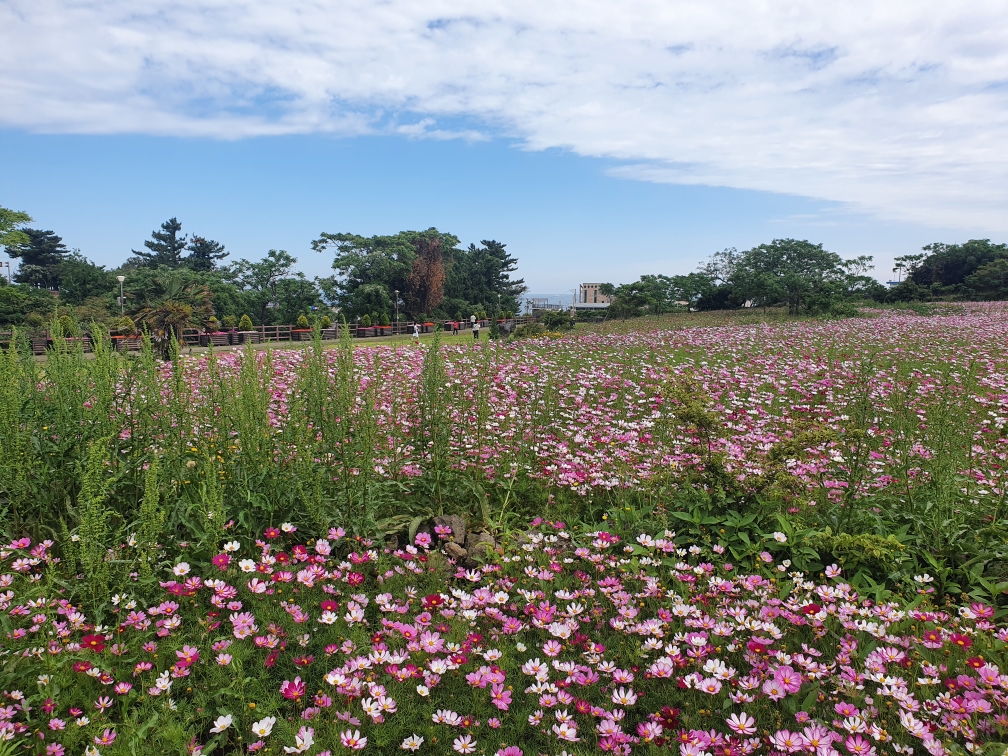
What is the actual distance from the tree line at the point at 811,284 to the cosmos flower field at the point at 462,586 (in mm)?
24657

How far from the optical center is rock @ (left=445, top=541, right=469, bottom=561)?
11.6 ft

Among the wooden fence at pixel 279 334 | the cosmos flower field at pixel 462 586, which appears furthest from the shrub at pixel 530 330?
the cosmos flower field at pixel 462 586

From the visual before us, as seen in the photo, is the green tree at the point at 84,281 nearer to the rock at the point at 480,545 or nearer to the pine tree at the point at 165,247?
the pine tree at the point at 165,247

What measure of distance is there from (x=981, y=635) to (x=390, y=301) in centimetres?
4079

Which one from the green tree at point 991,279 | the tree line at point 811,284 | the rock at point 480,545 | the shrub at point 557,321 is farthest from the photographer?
the green tree at point 991,279

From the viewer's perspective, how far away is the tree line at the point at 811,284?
3002cm

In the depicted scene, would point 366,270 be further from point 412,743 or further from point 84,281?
point 412,743

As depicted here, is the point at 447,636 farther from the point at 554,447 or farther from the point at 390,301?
the point at 390,301

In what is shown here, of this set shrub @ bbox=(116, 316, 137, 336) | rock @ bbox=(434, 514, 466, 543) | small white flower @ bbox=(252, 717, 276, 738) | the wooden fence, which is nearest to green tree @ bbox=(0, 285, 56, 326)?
the wooden fence

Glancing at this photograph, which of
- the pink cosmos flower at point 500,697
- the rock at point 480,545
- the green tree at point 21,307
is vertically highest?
the green tree at point 21,307

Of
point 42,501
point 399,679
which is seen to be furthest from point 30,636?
point 399,679

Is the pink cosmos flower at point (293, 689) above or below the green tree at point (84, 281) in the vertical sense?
below

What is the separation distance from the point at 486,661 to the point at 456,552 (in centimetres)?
102

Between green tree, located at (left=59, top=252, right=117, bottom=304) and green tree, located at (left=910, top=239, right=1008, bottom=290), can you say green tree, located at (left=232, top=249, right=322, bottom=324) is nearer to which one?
green tree, located at (left=59, top=252, right=117, bottom=304)
